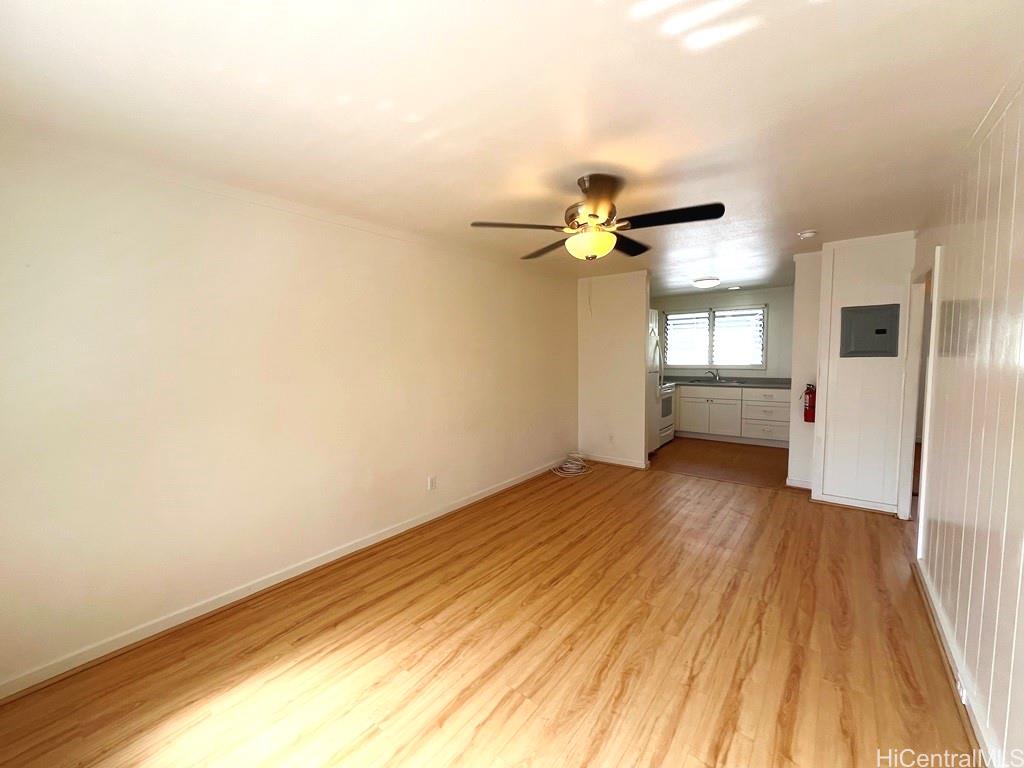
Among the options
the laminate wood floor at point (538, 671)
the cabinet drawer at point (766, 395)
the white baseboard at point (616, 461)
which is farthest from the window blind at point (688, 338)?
the laminate wood floor at point (538, 671)

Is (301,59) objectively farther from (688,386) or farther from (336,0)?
(688,386)

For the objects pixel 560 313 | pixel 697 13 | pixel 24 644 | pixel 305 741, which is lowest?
pixel 305 741

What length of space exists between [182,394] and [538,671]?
2400 millimetres

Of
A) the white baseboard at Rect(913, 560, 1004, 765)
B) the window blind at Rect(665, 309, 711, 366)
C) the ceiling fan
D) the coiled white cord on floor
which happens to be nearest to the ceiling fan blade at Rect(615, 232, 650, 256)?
the ceiling fan

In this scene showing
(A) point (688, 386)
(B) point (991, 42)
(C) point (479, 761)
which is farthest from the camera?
(A) point (688, 386)

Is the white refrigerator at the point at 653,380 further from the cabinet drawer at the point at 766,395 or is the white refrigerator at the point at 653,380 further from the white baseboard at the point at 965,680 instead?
the white baseboard at the point at 965,680

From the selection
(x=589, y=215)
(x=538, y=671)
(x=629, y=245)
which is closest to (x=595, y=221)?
(x=589, y=215)

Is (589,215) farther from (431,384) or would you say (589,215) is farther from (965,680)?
(965,680)

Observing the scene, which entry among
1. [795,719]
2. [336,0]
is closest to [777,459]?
[795,719]

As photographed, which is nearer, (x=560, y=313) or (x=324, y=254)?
(x=324, y=254)

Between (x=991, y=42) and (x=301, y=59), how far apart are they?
232cm

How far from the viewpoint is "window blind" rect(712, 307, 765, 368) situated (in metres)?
6.61

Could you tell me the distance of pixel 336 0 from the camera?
1.16m

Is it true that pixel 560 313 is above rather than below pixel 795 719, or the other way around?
above
